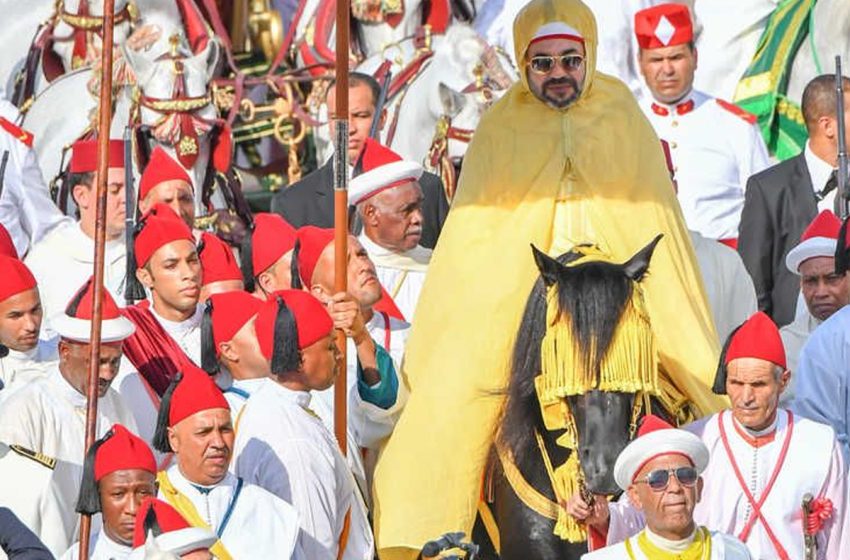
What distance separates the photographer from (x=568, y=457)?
50.1 feet

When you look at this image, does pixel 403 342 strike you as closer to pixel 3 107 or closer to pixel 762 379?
pixel 762 379

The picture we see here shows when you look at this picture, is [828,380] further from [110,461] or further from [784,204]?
[784,204]

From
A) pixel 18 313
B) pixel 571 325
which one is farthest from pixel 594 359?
pixel 18 313

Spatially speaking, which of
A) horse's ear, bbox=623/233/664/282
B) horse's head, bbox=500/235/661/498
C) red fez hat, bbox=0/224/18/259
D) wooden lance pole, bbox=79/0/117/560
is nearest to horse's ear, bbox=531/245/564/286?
horse's head, bbox=500/235/661/498

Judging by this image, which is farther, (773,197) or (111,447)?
(773,197)

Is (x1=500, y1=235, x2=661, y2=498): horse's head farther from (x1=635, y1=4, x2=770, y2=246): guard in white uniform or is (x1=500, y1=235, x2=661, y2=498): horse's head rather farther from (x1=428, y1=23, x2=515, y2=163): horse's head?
(x1=428, y1=23, x2=515, y2=163): horse's head

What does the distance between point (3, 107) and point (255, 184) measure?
282cm

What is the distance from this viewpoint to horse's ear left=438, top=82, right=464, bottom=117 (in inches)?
866

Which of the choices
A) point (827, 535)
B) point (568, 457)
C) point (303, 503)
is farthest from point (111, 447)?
point (827, 535)

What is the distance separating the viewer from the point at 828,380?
53.1ft

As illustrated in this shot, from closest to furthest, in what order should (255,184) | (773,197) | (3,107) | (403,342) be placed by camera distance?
(403,342), (773,197), (3,107), (255,184)

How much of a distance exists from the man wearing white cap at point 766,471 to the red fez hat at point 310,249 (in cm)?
202

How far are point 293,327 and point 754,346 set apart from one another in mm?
1703

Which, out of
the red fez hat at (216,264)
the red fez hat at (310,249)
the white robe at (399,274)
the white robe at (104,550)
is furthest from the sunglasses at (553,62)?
the white robe at (104,550)
